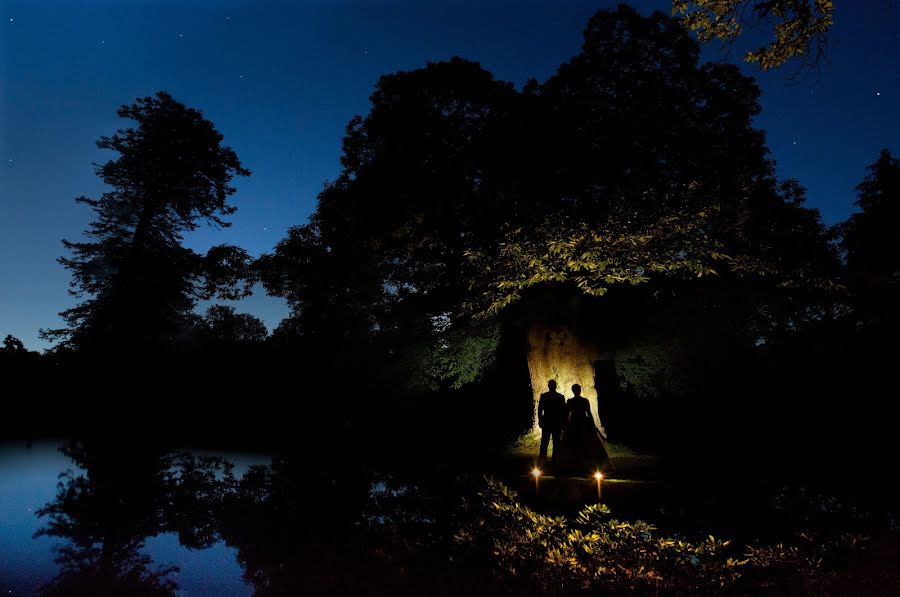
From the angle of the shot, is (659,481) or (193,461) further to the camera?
(193,461)

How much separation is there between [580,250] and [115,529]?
1026cm

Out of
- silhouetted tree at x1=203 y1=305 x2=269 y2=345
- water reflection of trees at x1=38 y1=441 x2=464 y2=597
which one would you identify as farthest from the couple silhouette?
silhouetted tree at x1=203 y1=305 x2=269 y2=345

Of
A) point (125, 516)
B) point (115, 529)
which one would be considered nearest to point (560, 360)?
point (125, 516)

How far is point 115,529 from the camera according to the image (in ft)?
23.9

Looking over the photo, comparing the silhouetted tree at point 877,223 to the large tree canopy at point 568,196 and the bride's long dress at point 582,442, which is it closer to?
the large tree canopy at point 568,196

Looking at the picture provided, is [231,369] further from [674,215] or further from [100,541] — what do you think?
[674,215]

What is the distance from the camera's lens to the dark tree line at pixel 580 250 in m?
12.3

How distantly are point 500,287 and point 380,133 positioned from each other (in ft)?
26.3

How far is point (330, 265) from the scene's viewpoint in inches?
750

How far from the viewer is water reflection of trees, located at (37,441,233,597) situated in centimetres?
544

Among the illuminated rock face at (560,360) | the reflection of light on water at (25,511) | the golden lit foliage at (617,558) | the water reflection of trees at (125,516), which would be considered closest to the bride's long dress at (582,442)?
the golden lit foliage at (617,558)

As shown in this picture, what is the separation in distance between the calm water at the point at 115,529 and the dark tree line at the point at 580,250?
7.67 m

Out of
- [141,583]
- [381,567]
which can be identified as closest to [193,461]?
[141,583]

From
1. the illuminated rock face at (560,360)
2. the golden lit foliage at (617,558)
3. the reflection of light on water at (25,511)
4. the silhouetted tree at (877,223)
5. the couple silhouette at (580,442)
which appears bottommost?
the reflection of light on water at (25,511)
